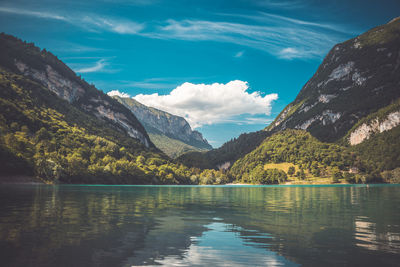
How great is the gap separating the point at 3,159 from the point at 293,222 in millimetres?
142367

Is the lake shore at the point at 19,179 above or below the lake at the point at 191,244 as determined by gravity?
below

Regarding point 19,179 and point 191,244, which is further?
point 19,179

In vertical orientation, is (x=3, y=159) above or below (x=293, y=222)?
above

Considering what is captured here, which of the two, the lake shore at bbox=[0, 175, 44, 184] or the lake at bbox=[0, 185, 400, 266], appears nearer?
the lake at bbox=[0, 185, 400, 266]

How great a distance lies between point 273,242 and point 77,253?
13.8 metres

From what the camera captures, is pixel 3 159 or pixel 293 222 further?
pixel 3 159

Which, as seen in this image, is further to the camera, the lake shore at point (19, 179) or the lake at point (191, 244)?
the lake shore at point (19, 179)

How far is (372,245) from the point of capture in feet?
64.8

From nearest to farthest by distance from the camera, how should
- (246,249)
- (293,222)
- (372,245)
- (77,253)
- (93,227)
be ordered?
(77,253), (246,249), (372,245), (93,227), (293,222)

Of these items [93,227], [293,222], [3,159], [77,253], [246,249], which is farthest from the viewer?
[3,159]

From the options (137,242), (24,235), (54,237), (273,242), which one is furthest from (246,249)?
(24,235)

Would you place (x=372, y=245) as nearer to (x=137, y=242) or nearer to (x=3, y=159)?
(x=137, y=242)

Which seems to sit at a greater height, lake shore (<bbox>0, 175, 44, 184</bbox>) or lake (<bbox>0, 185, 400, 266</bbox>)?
lake (<bbox>0, 185, 400, 266</bbox>)

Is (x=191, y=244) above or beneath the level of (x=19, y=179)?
above
